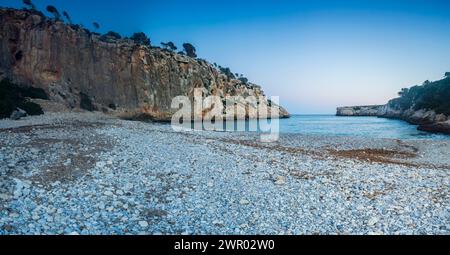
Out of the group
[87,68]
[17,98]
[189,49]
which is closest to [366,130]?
[87,68]

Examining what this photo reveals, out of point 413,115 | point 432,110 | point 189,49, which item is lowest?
point 413,115

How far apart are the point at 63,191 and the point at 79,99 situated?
4988 centimetres

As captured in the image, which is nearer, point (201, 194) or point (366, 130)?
point (201, 194)

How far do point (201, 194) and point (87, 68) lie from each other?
56.3 metres

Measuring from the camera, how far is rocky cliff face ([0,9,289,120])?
51.7 m

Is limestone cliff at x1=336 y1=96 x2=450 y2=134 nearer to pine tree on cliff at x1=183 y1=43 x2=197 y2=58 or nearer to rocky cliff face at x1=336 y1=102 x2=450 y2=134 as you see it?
rocky cliff face at x1=336 y1=102 x2=450 y2=134

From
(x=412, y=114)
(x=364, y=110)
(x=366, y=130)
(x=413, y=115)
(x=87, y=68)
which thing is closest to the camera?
(x=366, y=130)

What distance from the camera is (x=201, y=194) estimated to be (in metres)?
10.4

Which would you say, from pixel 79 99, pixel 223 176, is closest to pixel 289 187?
pixel 223 176

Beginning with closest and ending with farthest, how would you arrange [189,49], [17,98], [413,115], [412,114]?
[17,98] → [413,115] → [412,114] → [189,49]

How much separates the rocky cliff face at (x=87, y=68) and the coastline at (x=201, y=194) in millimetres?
41270

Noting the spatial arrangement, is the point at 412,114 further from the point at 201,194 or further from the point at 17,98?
the point at 201,194

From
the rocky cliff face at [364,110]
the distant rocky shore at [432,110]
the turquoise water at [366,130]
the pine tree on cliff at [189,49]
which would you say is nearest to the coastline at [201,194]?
the turquoise water at [366,130]
